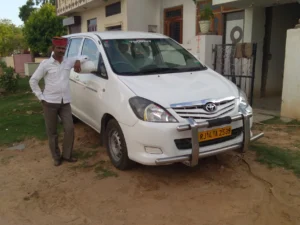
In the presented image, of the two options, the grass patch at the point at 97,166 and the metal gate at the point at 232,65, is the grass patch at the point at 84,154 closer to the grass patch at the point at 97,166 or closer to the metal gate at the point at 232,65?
the grass patch at the point at 97,166

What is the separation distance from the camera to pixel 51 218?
3.27m

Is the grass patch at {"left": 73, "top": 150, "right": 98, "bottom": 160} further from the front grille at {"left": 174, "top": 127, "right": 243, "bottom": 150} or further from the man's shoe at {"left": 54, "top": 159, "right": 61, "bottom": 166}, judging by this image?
the front grille at {"left": 174, "top": 127, "right": 243, "bottom": 150}

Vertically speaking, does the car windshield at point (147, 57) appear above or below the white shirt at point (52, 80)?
above

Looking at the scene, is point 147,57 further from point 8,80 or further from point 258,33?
point 8,80

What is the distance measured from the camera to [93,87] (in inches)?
182

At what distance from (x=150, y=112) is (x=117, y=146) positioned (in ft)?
2.98

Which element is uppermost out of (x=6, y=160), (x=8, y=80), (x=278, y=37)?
(x=278, y=37)

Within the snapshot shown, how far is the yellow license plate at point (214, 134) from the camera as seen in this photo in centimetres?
354

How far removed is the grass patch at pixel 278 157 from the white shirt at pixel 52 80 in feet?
9.40

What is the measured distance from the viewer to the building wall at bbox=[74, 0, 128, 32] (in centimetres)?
1221

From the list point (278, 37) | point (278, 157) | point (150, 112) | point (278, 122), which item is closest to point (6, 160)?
point (150, 112)

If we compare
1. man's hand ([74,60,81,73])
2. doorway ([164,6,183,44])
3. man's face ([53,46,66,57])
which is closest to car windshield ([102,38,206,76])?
man's hand ([74,60,81,73])

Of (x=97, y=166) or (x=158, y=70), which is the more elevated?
(x=158, y=70)

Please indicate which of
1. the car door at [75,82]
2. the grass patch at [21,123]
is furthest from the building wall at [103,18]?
the car door at [75,82]
